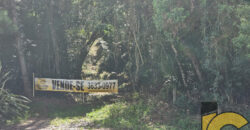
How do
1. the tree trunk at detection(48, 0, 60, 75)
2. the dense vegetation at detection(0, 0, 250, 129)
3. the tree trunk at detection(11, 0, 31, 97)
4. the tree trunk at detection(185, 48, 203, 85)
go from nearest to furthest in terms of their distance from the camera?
the dense vegetation at detection(0, 0, 250, 129)
the tree trunk at detection(185, 48, 203, 85)
the tree trunk at detection(11, 0, 31, 97)
the tree trunk at detection(48, 0, 60, 75)

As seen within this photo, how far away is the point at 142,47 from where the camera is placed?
11.8 m

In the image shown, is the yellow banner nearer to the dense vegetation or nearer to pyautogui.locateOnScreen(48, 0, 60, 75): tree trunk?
the dense vegetation

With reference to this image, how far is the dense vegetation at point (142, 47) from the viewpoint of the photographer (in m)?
8.40

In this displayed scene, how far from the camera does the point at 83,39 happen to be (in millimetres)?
15172

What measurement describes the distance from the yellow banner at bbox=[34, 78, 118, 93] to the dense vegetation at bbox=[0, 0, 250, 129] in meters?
0.74

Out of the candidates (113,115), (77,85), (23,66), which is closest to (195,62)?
(113,115)

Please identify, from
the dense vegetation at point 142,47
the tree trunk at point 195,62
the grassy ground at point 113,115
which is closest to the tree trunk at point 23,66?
the dense vegetation at point 142,47

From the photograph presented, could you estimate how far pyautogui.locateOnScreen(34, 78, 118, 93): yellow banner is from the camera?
1289cm

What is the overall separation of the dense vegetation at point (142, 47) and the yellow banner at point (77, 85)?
0.74 metres

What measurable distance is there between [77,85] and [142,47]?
327 centimetres

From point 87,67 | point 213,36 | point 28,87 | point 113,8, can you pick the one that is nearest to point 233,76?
point 213,36

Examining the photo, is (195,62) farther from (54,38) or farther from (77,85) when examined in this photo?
(54,38)

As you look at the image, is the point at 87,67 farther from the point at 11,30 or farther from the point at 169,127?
the point at 169,127

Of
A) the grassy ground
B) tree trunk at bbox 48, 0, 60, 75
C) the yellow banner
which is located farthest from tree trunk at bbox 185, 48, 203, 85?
tree trunk at bbox 48, 0, 60, 75
